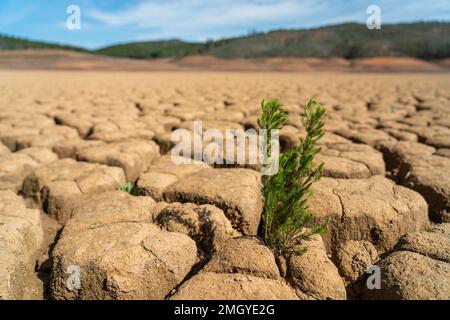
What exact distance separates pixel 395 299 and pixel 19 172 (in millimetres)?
2045

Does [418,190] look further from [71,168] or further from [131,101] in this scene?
[131,101]

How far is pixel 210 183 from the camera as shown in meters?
1.68

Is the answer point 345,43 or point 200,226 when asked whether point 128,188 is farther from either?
point 345,43

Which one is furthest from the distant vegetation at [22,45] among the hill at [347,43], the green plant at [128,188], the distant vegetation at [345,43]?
the green plant at [128,188]

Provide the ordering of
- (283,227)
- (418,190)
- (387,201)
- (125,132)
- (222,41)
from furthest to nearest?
(222,41)
(125,132)
(418,190)
(387,201)
(283,227)

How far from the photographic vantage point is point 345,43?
993 inches

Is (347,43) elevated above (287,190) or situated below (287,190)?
above

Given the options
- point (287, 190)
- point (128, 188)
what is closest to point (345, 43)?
point (128, 188)

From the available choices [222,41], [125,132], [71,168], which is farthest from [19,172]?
[222,41]

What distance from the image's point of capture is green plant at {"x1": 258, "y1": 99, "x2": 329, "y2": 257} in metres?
1.20

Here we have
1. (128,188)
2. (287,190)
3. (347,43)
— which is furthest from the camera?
(347,43)

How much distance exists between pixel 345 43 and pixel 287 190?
88.1ft

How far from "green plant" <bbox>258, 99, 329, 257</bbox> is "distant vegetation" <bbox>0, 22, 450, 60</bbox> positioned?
22.9m

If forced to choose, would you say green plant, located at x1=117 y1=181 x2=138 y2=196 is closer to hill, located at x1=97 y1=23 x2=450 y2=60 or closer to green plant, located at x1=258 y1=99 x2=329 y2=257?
green plant, located at x1=258 y1=99 x2=329 y2=257
